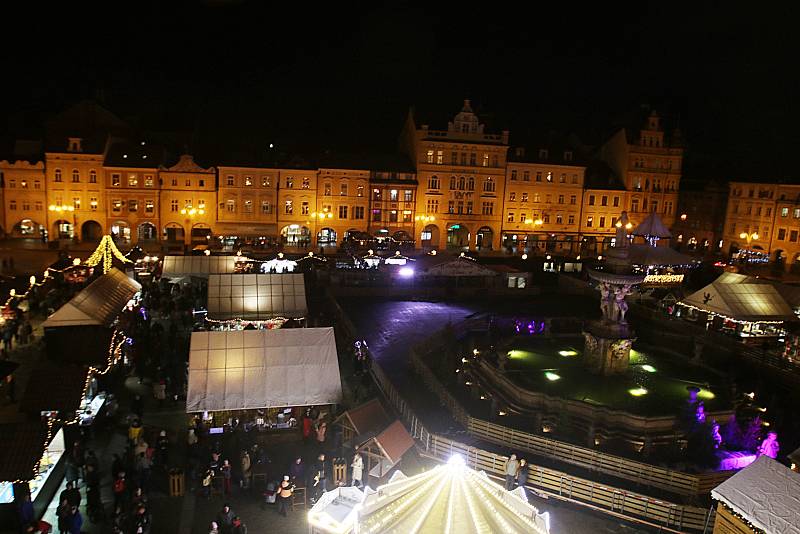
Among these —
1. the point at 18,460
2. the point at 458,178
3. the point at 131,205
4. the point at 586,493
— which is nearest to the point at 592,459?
the point at 586,493

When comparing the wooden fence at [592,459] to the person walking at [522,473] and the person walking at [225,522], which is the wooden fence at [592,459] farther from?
the person walking at [225,522]

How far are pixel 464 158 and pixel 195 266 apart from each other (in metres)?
31.4

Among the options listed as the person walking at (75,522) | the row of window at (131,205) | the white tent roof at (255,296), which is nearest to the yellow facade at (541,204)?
the row of window at (131,205)

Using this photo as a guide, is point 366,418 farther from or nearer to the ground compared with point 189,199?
nearer to the ground

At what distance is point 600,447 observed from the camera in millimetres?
17859

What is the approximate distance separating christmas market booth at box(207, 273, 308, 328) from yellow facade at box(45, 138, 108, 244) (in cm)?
3230

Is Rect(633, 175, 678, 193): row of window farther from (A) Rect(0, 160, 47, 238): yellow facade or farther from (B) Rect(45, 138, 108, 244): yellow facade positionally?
(A) Rect(0, 160, 47, 238): yellow facade

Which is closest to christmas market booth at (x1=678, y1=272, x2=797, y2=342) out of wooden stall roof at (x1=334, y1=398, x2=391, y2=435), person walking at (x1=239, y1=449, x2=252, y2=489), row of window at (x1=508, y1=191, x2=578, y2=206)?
wooden stall roof at (x1=334, y1=398, x2=391, y2=435)

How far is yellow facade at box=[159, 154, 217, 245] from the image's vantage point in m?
52.9

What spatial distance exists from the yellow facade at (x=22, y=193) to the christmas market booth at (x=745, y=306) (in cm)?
4958

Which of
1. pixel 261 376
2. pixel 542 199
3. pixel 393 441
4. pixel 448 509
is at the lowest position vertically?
pixel 393 441

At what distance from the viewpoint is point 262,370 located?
720 inches

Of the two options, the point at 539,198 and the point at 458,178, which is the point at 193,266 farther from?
the point at 539,198

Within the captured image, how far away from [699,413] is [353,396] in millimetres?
11303
